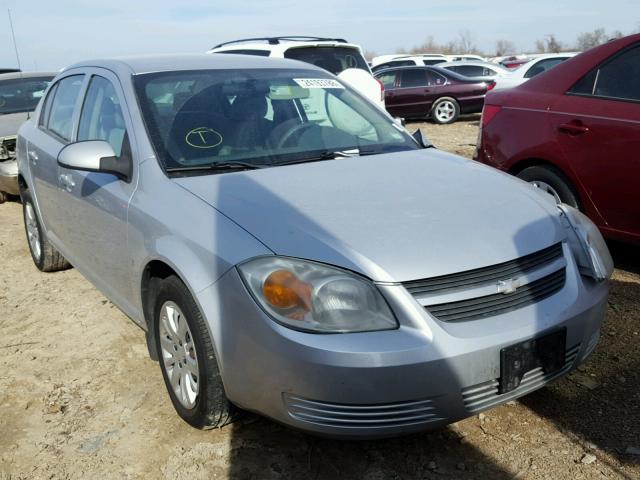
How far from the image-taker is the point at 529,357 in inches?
88.0

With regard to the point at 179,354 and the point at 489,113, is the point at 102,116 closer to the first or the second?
the point at 179,354

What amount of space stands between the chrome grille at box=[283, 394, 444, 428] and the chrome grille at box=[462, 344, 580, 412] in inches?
5.5

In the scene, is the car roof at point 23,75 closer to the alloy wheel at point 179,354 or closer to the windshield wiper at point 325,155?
the windshield wiper at point 325,155

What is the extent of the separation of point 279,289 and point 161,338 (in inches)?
37.2

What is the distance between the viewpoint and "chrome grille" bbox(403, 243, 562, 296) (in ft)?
7.00

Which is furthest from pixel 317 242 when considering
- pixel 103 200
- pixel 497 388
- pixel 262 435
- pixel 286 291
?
pixel 103 200

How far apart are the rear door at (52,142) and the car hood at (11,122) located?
110 inches

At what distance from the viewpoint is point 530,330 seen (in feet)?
7.27

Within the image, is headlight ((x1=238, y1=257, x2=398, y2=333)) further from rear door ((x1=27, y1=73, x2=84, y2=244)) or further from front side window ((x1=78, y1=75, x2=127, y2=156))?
rear door ((x1=27, y1=73, x2=84, y2=244))

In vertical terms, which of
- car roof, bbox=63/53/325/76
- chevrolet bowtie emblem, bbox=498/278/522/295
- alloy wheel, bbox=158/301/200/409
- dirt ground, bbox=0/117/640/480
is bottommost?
dirt ground, bbox=0/117/640/480

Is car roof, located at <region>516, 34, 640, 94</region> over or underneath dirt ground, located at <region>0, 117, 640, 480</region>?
over

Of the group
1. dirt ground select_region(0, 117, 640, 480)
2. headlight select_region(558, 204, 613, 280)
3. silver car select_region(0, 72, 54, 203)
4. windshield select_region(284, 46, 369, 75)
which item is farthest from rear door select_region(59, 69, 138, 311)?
windshield select_region(284, 46, 369, 75)

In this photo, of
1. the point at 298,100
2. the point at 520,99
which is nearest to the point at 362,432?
the point at 298,100

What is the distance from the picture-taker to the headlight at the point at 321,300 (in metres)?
2.10
